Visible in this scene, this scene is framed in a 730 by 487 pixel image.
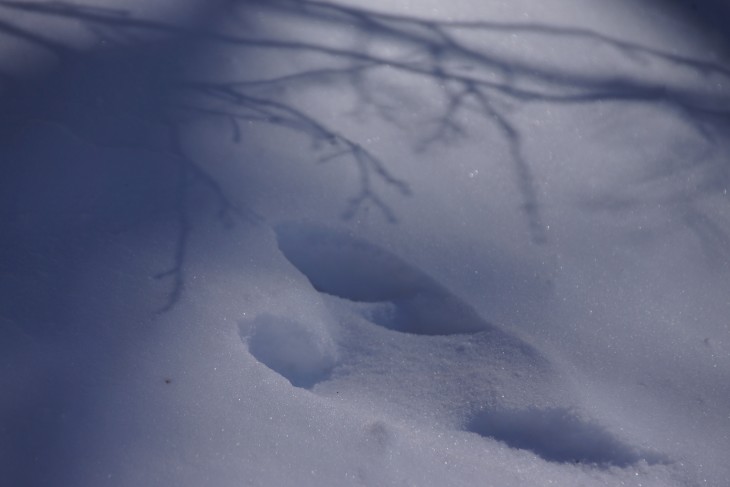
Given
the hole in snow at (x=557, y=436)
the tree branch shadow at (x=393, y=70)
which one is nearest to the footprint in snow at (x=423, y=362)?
the hole in snow at (x=557, y=436)

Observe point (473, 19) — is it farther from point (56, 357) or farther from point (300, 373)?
point (56, 357)

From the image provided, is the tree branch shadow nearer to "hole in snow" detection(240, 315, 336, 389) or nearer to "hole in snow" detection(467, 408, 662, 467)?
"hole in snow" detection(240, 315, 336, 389)

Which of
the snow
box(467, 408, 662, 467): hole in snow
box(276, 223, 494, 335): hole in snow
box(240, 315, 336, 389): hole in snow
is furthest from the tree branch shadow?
box(467, 408, 662, 467): hole in snow

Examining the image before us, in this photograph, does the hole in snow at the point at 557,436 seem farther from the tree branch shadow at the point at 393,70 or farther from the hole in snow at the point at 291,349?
the tree branch shadow at the point at 393,70

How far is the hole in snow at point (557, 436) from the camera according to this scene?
5.50ft

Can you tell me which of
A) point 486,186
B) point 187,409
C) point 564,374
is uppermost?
point 486,186

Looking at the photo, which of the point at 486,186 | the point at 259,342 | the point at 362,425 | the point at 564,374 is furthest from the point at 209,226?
the point at 564,374

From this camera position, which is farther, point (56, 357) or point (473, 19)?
point (473, 19)

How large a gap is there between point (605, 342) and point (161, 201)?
1.39 m

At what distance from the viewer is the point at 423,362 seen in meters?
1.77

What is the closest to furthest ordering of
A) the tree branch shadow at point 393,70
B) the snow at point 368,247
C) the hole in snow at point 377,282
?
the snow at point 368,247 < the hole in snow at point 377,282 < the tree branch shadow at point 393,70

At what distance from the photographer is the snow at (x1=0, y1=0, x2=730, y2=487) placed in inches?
65.2

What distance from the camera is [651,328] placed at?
6.05 feet

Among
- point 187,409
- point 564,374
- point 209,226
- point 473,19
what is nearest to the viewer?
point 187,409
